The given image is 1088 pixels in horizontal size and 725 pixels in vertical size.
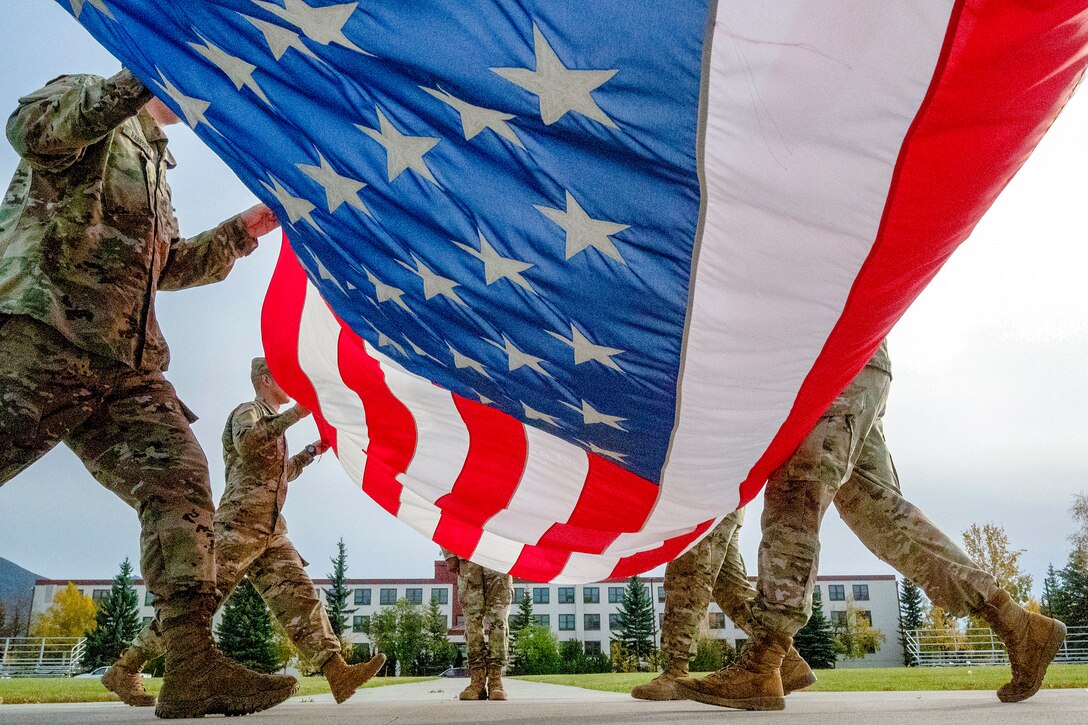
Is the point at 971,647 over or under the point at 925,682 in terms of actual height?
under

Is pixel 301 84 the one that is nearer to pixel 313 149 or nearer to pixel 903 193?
pixel 313 149

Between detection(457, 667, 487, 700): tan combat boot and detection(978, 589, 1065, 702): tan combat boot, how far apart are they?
3155mm

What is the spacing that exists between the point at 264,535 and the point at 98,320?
2119 mm

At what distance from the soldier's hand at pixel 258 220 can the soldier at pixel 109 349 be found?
1.45 feet

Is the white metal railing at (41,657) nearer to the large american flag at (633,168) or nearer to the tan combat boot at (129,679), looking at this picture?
the tan combat boot at (129,679)

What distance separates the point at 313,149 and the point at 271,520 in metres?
2.85

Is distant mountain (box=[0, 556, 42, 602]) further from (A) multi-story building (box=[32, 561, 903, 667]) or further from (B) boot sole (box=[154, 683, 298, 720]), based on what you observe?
(B) boot sole (box=[154, 683, 298, 720])

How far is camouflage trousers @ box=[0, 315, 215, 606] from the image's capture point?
7.55 ft

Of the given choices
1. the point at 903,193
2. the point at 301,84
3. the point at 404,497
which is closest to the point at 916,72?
the point at 903,193

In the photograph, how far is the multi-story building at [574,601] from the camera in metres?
55.0

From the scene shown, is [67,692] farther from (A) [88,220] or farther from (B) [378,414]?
(A) [88,220]

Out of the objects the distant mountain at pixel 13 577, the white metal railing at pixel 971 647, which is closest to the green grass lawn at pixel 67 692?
the white metal railing at pixel 971 647

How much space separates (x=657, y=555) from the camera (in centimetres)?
399

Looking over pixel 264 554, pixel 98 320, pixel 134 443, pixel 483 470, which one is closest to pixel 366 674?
pixel 264 554
